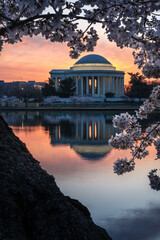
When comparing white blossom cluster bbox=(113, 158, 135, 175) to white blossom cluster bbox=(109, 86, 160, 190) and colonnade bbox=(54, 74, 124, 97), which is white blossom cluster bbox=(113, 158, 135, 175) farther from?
colonnade bbox=(54, 74, 124, 97)

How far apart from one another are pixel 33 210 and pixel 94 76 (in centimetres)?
15592

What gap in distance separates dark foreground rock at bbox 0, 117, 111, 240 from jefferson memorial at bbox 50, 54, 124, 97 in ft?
494

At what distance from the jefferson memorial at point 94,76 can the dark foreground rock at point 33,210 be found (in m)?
151

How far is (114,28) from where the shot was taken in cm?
604

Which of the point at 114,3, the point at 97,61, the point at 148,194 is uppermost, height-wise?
the point at 97,61

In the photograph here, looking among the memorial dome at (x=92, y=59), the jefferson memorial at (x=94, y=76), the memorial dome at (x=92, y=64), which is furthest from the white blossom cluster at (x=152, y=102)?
the memorial dome at (x=92, y=59)

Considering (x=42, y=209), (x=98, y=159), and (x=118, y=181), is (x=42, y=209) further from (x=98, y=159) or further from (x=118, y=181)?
(x=98, y=159)

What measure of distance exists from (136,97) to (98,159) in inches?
4302

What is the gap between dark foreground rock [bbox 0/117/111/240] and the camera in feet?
16.8

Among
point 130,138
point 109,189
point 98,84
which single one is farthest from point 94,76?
point 130,138

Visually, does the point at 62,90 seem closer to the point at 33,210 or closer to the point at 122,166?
the point at 122,166

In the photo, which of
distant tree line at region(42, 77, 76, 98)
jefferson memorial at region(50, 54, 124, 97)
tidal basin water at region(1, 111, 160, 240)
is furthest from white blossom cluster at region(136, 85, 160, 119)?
jefferson memorial at region(50, 54, 124, 97)

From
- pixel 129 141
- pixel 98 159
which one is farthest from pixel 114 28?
pixel 98 159

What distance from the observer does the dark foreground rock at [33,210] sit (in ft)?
16.8
